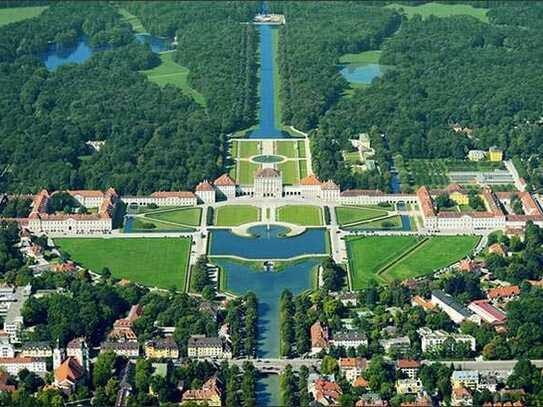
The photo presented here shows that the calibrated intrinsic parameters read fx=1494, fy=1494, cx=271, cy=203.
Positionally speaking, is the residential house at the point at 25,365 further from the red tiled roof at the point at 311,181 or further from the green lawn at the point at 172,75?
the green lawn at the point at 172,75

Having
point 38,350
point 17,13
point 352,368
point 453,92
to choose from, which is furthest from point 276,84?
point 352,368

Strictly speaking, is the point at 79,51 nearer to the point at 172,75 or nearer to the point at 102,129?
the point at 172,75

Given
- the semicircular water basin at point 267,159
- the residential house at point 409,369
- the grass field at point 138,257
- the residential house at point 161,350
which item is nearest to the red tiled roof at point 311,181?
the semicircular water basin at point 267,159

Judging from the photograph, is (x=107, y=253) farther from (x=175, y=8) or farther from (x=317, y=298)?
(x=175, y=8)

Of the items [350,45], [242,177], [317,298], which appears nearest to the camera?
[317,298]

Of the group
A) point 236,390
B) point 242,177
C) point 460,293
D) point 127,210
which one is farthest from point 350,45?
point 236,390
